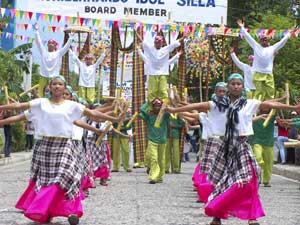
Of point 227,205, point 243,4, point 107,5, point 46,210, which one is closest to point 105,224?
point 46,210

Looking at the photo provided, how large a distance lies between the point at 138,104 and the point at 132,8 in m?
7.57

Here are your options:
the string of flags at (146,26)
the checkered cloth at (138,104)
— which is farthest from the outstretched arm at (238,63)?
the checkered cloth at (138,104)

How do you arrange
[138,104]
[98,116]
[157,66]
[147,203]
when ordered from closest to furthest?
1. [98,116]
2. [147,203]
3. [157,66]
4. [138,104]

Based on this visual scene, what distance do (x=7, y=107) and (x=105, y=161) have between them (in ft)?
21.3

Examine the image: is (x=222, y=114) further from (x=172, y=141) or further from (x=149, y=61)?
(x=172, y=141)

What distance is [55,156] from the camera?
9562 millimetres

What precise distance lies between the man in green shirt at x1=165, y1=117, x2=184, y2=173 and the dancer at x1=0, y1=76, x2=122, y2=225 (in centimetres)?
1039

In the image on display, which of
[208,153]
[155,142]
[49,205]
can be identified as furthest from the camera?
[155,142]

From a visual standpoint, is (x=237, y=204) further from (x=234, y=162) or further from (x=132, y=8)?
(x=132, y=8)

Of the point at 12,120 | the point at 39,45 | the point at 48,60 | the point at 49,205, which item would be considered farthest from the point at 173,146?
→ the point at 49,205

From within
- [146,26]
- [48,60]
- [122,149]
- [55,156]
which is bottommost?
[122,149]

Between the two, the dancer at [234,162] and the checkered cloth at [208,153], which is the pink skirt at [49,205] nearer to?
the dancer at [234,162]

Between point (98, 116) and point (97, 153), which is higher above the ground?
point (98, 116)

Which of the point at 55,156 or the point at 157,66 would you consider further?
the point at 157,66
